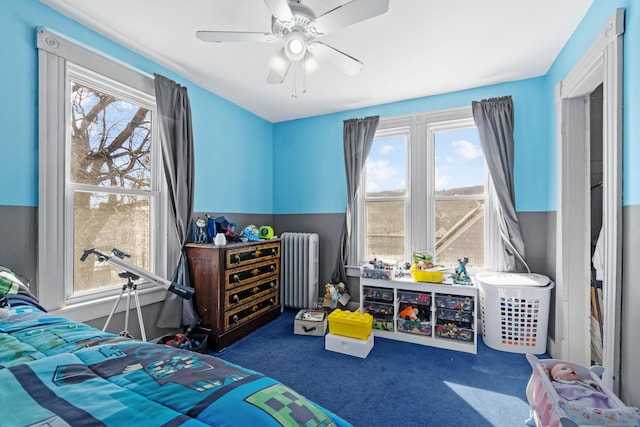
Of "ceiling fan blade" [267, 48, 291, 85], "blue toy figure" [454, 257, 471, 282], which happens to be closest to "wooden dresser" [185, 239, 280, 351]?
"ceiling fan blade" [267, 48, 291, 85]

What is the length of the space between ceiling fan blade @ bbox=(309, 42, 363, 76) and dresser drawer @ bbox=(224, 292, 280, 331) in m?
2.30

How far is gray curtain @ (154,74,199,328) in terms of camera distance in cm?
261

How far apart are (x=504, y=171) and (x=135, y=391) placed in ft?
10.7

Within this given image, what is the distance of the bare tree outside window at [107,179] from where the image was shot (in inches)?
85.4

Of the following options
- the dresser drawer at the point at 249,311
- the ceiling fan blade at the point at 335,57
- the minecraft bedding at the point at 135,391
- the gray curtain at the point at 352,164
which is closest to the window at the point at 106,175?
the dresser drawer at the point at 249,311

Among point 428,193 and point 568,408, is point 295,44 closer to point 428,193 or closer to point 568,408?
point 428,193

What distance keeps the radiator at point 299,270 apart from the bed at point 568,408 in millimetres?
2337

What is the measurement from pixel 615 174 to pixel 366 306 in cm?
220

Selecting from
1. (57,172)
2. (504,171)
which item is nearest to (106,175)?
(57,172)

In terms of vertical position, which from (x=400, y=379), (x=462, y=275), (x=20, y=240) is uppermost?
(x=20, y=240)

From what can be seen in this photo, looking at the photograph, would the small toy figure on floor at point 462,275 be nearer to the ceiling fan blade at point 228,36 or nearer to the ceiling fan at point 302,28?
the ceiling fan at point 302,28

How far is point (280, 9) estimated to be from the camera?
61.8 inches

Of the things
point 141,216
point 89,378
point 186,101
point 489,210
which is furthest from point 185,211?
point 489,210

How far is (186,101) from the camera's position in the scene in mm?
2789
